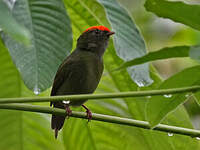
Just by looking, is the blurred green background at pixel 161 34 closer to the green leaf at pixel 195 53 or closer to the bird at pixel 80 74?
the bird at pixel 80 74

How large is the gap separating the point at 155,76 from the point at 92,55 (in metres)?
1.15

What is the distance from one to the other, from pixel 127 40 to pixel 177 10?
0.60 metres

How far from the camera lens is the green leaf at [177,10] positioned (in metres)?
1.36

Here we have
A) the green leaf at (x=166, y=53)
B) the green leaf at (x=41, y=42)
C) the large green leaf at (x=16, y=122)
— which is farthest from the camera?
the large green leaf at (x=16, y=122)

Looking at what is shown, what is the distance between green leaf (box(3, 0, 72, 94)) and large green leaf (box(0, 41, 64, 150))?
0.54 m

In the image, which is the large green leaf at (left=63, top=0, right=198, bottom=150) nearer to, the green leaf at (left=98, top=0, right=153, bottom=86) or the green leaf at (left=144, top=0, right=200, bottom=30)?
the green leaf at (left=98, top=0, right=153, bottom=86)

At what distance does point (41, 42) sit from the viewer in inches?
73.4

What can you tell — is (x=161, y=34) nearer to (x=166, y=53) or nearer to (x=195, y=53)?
(x=166, y=53)

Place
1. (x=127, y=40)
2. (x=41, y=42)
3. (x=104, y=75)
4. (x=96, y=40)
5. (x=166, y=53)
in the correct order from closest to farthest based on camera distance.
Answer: (x=166, y=53), (x=41, y=42), (x=127, y=40), (x=104, y=75), (x=96, y=40)

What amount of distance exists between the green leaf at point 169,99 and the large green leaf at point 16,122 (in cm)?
110

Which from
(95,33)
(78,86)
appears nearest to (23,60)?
(78,86)

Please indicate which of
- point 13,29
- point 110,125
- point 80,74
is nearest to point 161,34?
point 80,74

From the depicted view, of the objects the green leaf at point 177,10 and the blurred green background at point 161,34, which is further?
the blurred green background at point 161,34

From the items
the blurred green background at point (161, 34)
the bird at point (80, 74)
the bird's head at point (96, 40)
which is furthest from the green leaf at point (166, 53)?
the blurred green background at point (161, 34)
